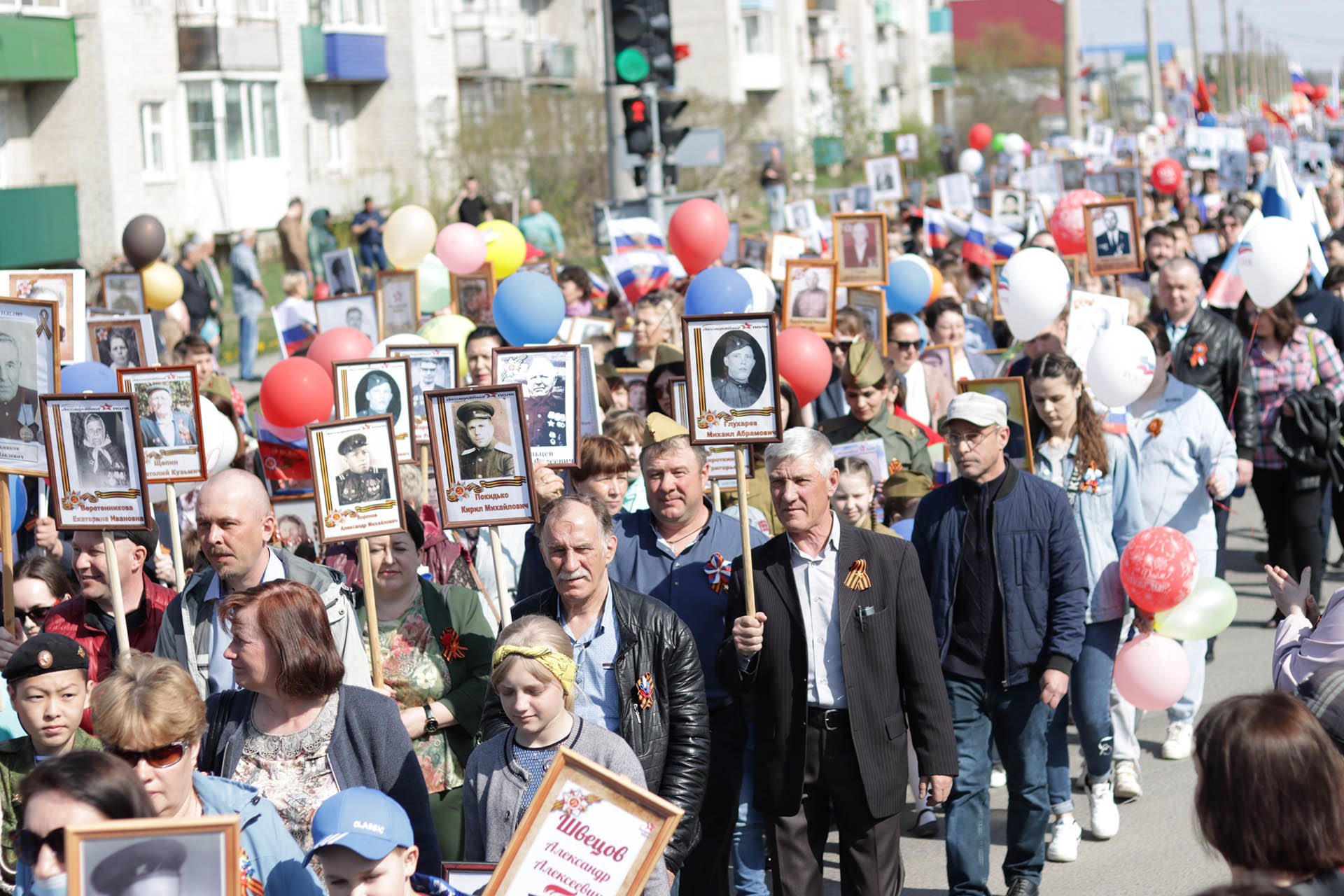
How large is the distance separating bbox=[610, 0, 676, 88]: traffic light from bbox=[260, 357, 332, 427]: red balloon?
5.27 m

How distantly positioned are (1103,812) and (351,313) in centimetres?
632

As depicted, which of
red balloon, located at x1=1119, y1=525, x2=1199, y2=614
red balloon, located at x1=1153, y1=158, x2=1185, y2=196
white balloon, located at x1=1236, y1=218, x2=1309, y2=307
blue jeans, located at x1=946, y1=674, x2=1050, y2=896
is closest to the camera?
blue jeans, located at x1=946, y1=674, x2=1050, y2=896

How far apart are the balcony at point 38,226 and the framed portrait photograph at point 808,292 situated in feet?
66.4

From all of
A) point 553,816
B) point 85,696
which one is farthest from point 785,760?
point 85,696

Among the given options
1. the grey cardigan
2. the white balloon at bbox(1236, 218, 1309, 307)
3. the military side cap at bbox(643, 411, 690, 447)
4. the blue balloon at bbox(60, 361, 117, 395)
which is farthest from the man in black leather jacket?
the white balloon at bbox(1236, 218, 1309, 307)

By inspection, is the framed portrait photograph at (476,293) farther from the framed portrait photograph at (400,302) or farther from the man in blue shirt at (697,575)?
the man in blue shirt at (697,575)

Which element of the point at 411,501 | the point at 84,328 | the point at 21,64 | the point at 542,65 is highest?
the point at 542,65

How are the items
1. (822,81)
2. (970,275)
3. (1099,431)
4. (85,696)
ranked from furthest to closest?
(822,81) → (970,275) → (1099,431) → (85,696)

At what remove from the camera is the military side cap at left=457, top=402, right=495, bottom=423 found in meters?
5.56

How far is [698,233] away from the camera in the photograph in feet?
39.4

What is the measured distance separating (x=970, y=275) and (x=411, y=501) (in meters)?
8.89

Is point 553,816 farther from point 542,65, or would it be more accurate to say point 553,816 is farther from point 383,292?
point 542,65

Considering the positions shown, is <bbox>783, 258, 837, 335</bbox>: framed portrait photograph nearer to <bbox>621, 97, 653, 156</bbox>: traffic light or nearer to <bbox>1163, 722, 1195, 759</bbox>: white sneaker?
<bbox>1163, 722, 1195, 759</bbox>: white sneaker

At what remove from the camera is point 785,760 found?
5086mm
